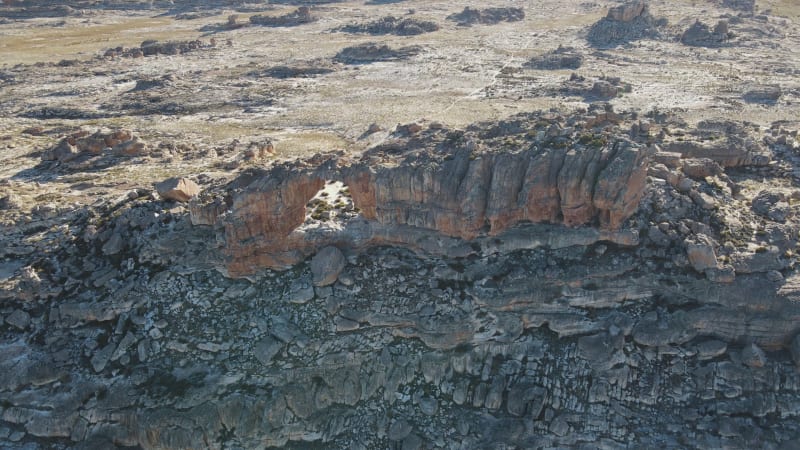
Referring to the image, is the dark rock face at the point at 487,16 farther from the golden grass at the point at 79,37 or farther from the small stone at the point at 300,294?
the small stone at the point at 300,294

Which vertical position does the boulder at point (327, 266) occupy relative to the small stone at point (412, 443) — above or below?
above

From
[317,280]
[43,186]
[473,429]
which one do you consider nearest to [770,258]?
[473,429]

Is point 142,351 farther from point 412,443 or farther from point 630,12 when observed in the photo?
point 630,12

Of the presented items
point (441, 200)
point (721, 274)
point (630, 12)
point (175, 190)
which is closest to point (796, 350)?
point (721, 274)

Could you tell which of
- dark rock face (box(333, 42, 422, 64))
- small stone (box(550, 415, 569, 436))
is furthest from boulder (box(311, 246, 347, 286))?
dark rock face (box(333, 42, 422, 64))

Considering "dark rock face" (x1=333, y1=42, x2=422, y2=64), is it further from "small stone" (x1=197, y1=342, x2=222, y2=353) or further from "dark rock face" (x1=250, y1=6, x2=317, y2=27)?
"small stone" (x1=197, y1=342, x2=222, y2=353)

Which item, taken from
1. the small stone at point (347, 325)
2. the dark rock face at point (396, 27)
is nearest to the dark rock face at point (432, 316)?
the small stone at point (347, 325)
